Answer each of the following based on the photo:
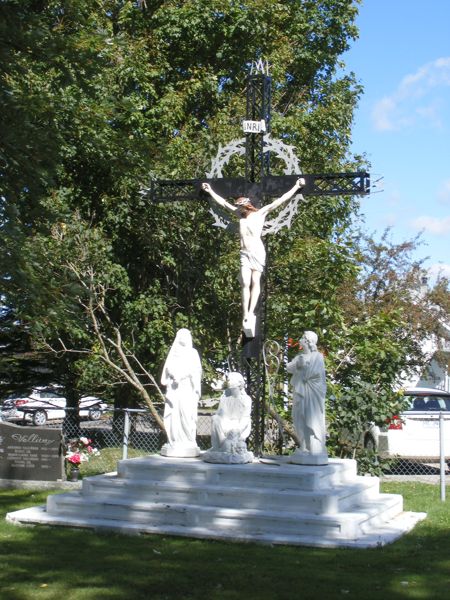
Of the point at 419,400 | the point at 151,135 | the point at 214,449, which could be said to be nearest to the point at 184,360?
the point at 214,449

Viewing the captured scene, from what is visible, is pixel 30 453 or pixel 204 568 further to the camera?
pixel 30 453

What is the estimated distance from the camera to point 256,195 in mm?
11359

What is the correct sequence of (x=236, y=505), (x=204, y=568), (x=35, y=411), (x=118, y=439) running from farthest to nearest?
(x=35, y=411) < (x=118, y=439) < (x=236, y=505) < (x=204, y=568)

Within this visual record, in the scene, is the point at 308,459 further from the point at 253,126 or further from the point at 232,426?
the point at 253,126

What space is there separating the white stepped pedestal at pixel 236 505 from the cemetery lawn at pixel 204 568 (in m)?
0.28

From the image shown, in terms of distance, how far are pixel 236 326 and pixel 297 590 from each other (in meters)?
9.63

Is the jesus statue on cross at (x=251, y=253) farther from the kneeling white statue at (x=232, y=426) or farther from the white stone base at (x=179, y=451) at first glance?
the white stone base at (x=179, y=451)

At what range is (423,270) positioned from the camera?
3047 cm

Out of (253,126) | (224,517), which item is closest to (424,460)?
(224,517)

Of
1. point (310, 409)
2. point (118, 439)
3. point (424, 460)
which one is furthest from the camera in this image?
point (424, 460)

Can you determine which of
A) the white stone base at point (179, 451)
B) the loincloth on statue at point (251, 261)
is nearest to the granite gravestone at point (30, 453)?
the white stone base at point (179, 451)

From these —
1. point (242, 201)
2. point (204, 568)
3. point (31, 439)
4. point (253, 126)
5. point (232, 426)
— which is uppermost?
point (253, 126)

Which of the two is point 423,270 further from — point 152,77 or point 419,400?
point 152,77

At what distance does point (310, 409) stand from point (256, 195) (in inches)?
115
